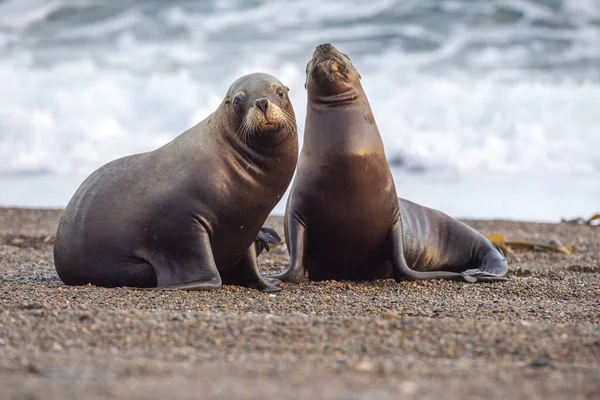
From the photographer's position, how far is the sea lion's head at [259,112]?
5.89 m

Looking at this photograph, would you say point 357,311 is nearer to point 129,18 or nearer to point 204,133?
point 204,133

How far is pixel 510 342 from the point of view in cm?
390

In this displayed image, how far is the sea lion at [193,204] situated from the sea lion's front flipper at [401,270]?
3.54ft

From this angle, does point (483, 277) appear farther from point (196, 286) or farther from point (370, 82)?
point (370, 82)

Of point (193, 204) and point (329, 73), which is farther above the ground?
point (329, 73)

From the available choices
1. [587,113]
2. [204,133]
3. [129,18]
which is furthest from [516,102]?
[204,133]

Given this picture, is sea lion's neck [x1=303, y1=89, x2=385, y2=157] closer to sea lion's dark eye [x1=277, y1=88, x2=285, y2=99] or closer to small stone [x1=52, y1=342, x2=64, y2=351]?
sea lion's dark eye [x1=277, y1=88, x2=285, y2=99]

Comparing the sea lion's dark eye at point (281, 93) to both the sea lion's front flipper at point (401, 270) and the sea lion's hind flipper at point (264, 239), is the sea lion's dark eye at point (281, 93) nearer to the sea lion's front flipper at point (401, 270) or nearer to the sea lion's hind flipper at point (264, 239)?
the sea lion's hind flipper at point (264, 239)

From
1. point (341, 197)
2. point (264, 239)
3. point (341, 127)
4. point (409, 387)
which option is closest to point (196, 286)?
point (264, 239)

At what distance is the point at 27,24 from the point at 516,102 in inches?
497

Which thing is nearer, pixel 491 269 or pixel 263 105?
pixel 263 105

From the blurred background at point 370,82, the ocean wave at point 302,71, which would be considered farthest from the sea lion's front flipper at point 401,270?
the ocean wave at point 302,71

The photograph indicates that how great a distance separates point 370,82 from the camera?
21547mm

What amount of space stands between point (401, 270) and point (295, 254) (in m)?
0.77
